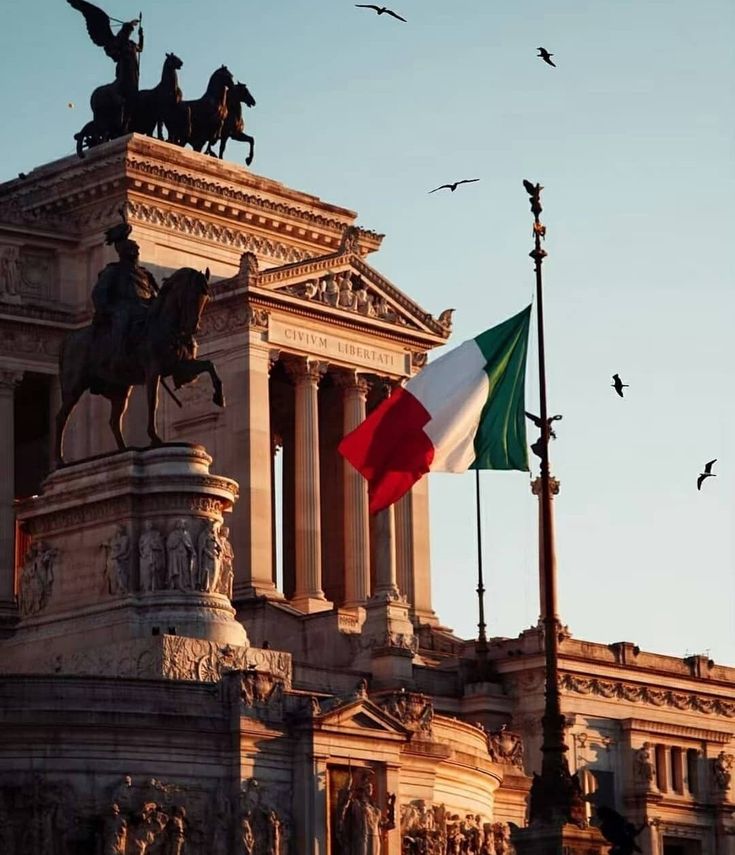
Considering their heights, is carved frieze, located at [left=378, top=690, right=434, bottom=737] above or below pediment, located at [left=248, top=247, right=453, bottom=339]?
below

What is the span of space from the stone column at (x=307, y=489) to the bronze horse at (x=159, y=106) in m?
10.6

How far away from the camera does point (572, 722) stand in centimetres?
9325

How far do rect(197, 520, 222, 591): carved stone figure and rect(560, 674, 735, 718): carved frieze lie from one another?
24963mm

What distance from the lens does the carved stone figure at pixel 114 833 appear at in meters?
61.2

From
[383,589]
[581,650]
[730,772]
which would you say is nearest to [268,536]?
[383,589]

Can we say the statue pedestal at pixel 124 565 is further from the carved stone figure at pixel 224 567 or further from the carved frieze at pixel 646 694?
the carved frieze at pixel 646 694

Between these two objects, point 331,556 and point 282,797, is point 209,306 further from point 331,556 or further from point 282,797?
point 282,797

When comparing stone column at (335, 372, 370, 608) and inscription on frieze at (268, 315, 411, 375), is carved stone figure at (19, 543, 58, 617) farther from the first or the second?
stone column at (335, 372, 370, 608)

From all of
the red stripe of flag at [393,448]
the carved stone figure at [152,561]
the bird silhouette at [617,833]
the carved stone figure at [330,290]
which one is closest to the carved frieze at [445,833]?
the red stripe of flag at [393,448]

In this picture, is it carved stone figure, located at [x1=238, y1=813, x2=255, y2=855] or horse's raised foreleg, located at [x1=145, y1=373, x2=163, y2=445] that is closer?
carved stone figure, located at [x1=238, y1=813, x2=255, y2=855]

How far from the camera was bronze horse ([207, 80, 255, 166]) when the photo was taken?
345 feet

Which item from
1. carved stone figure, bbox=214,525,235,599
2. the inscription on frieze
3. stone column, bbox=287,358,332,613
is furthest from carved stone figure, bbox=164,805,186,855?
the inscription on frieze

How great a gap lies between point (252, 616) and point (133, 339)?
72.0 feet

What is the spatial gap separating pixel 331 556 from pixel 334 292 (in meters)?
9.60
